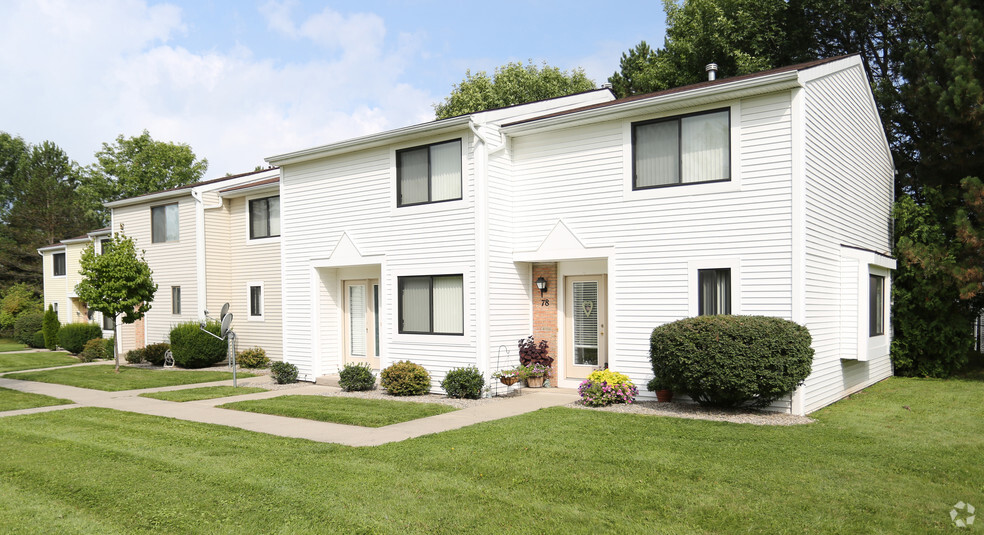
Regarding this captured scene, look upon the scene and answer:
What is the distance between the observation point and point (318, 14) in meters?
18.4

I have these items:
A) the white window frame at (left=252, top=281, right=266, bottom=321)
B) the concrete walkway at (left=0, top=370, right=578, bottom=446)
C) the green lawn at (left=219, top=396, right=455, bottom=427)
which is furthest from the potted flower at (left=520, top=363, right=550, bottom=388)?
the white window frame at (left=252, top=281, right=266, bottom=321)

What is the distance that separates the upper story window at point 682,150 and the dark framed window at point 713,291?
5.34 ft

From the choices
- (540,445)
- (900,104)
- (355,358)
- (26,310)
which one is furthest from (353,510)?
(26,310)

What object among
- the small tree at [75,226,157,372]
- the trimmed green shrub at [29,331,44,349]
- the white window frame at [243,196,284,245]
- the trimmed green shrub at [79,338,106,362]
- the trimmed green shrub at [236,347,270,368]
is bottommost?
the trimmed green shrub at [29,331,44,349]

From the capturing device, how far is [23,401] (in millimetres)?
13227

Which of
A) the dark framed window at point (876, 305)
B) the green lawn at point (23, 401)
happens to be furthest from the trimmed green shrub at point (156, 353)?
the dark framed window at point (876, 305)

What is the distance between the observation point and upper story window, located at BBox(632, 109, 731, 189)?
11.3 m

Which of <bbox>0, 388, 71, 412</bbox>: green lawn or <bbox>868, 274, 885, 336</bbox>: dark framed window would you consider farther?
<bbox>868, 274, 885, 336</bbox>: dark framed window

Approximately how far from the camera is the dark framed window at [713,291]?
11.2 meters

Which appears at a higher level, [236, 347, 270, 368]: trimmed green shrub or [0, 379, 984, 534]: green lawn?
[0, 379, 984, 534]: green lawn

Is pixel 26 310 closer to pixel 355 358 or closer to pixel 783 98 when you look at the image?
pixel 355 358

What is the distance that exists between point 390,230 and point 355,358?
3625mm

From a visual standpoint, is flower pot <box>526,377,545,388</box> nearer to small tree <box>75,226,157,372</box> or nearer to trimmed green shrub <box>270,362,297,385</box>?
trimmed green shrub <box>270,362,297,385</box>

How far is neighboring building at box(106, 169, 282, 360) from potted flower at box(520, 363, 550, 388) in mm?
9252
